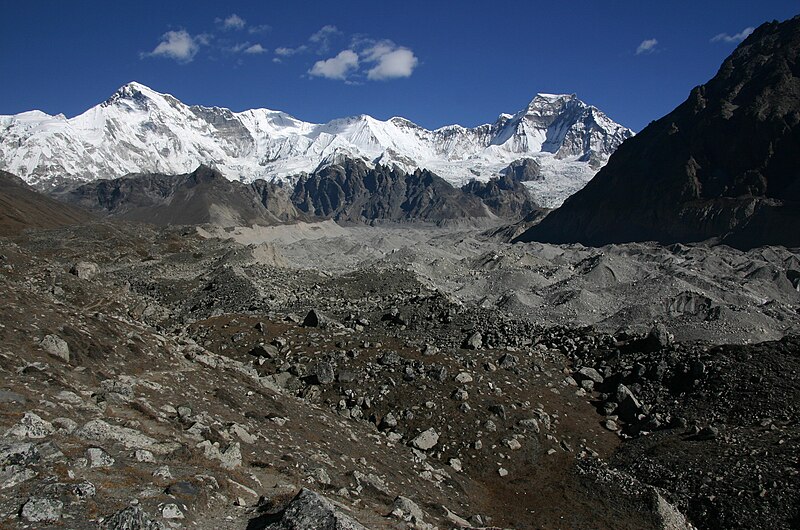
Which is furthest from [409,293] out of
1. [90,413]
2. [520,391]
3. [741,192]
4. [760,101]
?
[760,101]

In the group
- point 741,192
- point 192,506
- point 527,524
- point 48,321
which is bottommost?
point 527,524

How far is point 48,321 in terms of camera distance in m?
16.5

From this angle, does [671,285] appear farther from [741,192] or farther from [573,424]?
[741,192]

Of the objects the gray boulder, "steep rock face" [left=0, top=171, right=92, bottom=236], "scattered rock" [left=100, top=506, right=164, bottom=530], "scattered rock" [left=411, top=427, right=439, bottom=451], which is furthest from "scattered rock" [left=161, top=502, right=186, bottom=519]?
"steep rock face" [left=0, top=171, right=92, bottom=236]

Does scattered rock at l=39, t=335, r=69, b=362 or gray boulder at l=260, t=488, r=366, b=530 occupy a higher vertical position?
scattered rock at l=39, t=335, r=69, b=362

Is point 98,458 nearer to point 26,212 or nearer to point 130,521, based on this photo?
point 130,521

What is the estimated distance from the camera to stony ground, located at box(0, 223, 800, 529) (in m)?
9.88

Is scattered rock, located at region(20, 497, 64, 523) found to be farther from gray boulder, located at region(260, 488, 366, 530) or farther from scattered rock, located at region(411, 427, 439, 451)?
scattered rock, located at region(411, 427, 439, 451)

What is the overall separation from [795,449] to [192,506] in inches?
608

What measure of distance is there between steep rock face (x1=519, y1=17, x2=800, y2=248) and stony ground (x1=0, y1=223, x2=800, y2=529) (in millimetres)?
105511

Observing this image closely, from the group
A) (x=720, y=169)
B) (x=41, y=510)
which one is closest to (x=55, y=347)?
(x=41, y=510)

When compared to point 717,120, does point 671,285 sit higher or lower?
lower

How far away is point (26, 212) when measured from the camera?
126062 mm

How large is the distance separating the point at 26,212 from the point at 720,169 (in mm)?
156536
